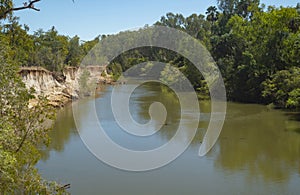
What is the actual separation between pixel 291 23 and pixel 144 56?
30.6 meters

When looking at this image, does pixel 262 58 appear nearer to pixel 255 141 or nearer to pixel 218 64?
pixel 218 64

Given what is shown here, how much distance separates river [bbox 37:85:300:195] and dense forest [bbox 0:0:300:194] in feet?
6.14

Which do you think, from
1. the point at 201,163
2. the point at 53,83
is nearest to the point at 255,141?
the point at 201,163

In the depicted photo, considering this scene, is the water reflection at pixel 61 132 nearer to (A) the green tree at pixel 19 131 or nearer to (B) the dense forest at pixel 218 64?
(B) the dense forest at pixel 218 64

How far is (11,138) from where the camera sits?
4773mm

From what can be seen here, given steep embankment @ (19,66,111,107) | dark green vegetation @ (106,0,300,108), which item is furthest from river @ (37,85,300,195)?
steep embankment @ (19,66,111,107)

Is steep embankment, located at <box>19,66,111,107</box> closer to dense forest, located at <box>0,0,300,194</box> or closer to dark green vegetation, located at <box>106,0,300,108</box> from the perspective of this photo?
dense forest, located at <box>0,0,300,194</box>

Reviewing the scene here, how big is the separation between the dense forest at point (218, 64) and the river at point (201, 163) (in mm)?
1871

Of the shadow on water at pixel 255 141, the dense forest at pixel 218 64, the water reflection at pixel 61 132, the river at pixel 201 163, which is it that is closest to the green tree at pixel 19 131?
the dense forest at pixel 218 64

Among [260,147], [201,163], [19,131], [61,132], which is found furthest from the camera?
[61,132]

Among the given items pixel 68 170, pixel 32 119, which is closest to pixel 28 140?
pixel 32 119

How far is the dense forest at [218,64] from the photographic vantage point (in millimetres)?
5215

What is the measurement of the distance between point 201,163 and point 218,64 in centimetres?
1815

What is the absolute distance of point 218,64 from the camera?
1166 inches
